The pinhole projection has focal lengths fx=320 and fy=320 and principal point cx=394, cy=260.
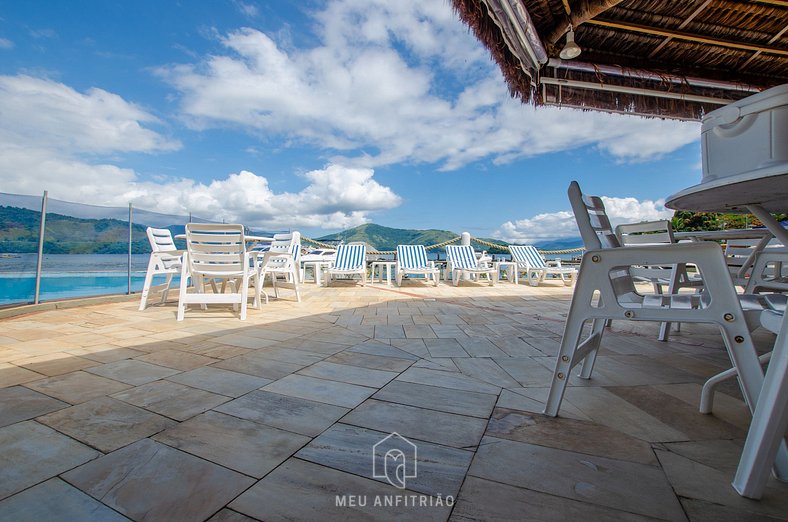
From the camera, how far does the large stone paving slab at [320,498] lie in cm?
67

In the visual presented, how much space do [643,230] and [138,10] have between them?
35.2 feet

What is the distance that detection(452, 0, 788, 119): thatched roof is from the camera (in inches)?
109

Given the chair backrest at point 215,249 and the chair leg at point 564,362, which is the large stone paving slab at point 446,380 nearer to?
the chair leg at point 564,362

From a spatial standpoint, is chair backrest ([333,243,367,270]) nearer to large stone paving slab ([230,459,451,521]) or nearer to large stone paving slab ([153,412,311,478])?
large stone paving slab ([153,412,311,478])

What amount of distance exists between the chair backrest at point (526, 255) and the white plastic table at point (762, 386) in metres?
5.81

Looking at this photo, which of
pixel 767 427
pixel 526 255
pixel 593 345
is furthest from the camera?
pixel 526 255

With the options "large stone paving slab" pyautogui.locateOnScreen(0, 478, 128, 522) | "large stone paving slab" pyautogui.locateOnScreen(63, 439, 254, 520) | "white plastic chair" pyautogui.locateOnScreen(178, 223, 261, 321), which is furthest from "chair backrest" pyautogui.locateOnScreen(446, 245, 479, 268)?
"large stone paving slab" pyautogui.locateOnScreen(0, 478, 128, 522)

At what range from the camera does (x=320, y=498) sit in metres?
0.71

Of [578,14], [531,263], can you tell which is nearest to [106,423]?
[578,14]

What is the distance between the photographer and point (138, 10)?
24.1 feet

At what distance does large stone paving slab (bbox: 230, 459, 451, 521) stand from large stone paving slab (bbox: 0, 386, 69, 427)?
0.98 metres

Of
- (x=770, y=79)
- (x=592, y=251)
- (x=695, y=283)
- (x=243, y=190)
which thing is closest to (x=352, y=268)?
(x=695, y=283)

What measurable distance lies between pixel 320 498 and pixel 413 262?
5.82 metres

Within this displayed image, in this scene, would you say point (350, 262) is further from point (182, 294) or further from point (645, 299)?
point (645, 299)
